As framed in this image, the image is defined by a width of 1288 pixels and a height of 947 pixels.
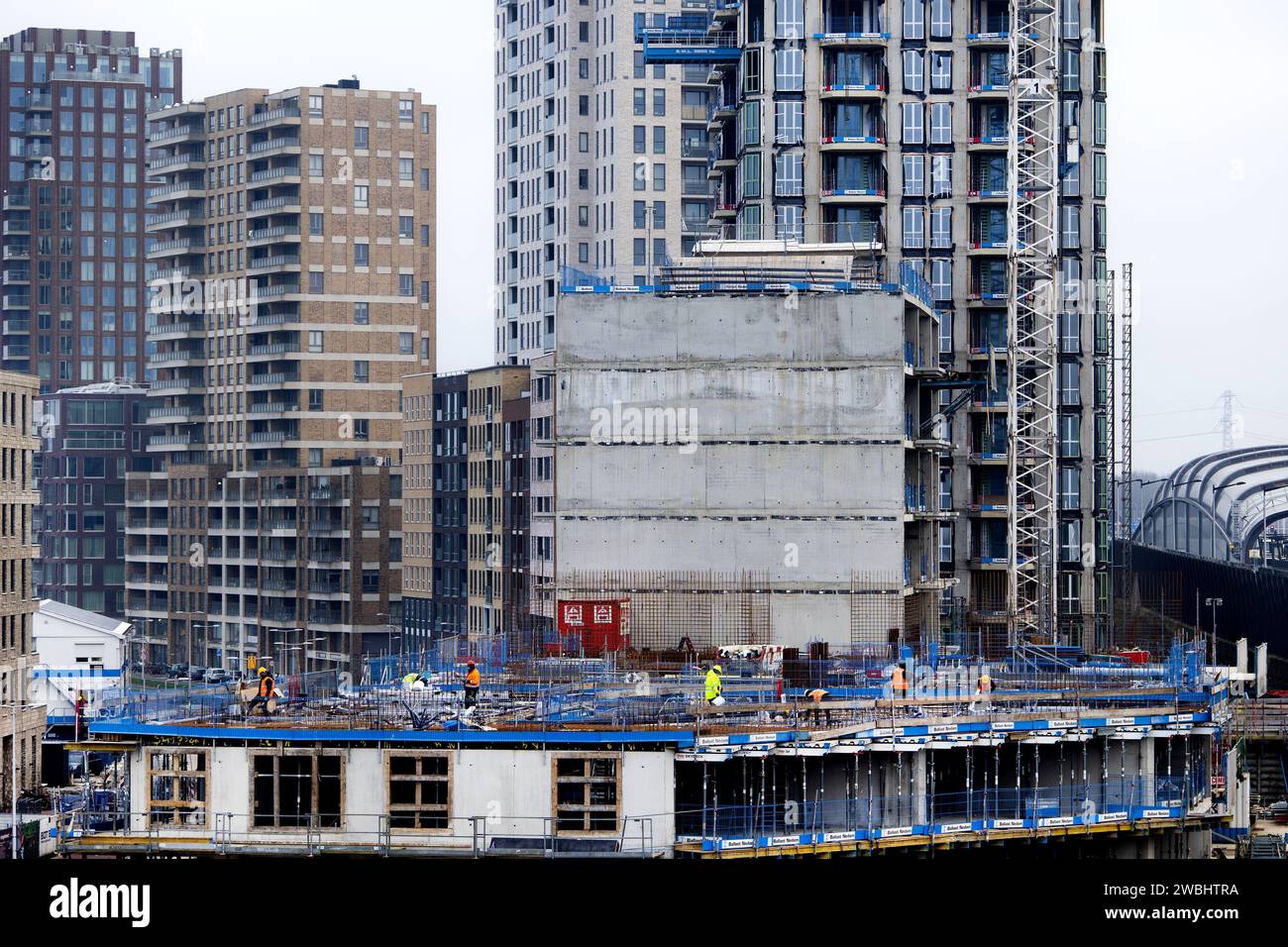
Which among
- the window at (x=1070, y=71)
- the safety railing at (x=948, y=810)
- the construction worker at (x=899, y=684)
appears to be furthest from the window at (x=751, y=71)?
the safety railing at (x=948, y=810)

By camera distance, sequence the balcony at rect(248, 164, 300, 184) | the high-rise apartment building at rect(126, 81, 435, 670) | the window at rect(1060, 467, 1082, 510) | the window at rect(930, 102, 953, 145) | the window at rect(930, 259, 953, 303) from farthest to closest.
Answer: the high-rise apartment building at rect(126, 81, 435, 670), the balcony at rect(248, 164, 300, 184), the window at rect(1060, 467, 1082, 510), the window at rect(930, 259, 953, 303), the window at rect(930, 102, 953, 145)

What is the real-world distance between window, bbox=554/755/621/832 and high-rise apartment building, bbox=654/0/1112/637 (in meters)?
64.1

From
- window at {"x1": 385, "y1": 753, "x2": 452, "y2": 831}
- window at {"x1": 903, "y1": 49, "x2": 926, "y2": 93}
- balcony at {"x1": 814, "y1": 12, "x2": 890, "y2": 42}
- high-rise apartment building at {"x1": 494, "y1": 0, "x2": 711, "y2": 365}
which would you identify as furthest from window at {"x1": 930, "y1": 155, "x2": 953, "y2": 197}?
window at {"x1": 385, "y1": 753, "x2": 452, "y2": 831}

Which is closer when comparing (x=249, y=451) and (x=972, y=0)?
(x=972, y=0)

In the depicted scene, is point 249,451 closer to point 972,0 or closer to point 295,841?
point 972,0

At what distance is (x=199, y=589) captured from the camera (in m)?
194

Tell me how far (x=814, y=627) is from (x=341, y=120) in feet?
372

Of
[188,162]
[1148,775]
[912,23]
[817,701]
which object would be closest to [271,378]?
[188,162]

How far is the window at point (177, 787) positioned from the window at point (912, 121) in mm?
74530

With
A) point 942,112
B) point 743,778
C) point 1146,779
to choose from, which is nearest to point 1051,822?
point 1146,779

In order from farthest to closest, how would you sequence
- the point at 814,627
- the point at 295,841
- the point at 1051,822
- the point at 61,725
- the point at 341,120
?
1. the point at 341,120
2. the point at 61,725
3. the point at 814,627
4. the point at 1051,822
5. the point at 295,841

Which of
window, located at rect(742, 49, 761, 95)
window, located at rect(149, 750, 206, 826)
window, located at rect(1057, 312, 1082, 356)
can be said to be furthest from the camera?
window, located at rect(1057, 312, 1082, 356)

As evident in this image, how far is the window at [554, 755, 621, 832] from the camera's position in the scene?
53969 millimetres

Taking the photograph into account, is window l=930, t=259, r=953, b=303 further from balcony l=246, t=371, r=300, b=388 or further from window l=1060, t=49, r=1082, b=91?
balcony l=246, t=371, r=300, b=388
